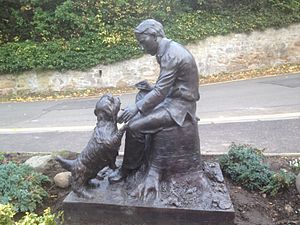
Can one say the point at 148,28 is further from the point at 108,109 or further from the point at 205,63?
the point at 205,63

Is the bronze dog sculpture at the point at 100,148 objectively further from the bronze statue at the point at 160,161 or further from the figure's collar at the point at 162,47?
the figure's collar at the point at 162,47

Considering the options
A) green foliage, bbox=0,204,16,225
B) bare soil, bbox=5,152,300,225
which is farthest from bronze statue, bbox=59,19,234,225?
green foliage, bbox=0,204,16,225

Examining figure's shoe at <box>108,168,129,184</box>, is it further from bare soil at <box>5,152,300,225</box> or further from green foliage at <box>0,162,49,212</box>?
green foliage at <box>0,162,49,212</box>

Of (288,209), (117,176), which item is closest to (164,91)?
(117,176)

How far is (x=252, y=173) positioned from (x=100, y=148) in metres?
2.30

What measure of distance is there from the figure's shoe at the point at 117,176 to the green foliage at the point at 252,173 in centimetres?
172

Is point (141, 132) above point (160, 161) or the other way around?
above

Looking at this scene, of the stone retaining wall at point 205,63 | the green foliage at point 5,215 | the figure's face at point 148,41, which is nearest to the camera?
the green foliage at point 5,215

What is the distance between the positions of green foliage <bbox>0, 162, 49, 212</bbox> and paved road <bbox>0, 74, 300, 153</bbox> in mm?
2122

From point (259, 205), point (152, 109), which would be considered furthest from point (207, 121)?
point (152, 109)

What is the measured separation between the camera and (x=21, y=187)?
16.5 ft

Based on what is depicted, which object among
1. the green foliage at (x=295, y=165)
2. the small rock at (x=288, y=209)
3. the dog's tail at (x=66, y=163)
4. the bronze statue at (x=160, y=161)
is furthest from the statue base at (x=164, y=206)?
the green foliage at (x=295, y=165)

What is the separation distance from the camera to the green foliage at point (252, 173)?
5195 millimetres

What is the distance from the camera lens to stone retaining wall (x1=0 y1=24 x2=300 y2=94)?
14289 mm
